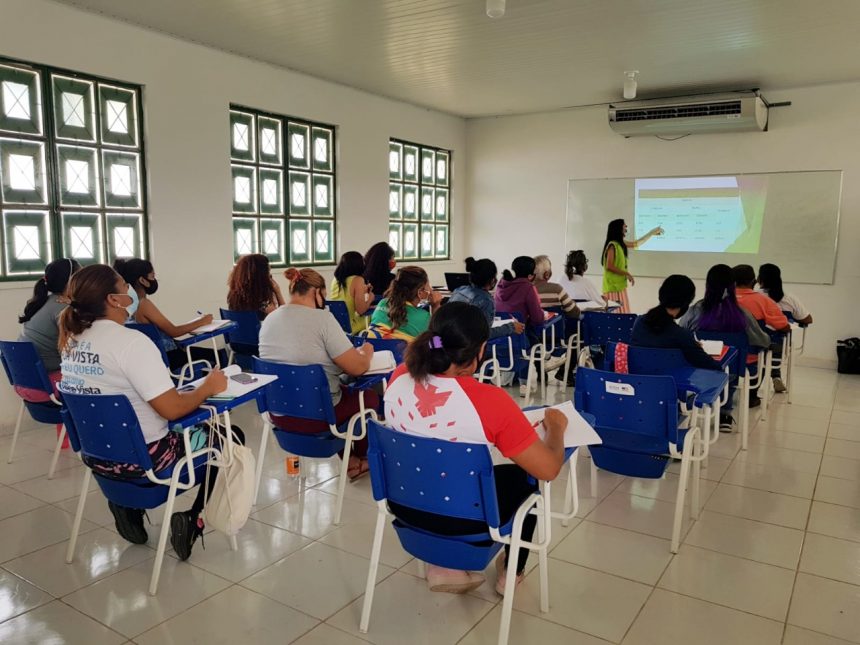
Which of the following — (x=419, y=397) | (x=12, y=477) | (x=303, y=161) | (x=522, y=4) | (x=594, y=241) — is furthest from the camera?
(x=594, y=241)

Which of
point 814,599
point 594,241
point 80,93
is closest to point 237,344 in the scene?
point 80,93

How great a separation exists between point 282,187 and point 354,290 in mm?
2065

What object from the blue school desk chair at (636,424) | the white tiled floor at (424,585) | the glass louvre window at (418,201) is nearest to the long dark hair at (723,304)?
the white tiled floor at (424,585)

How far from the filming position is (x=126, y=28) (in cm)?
504

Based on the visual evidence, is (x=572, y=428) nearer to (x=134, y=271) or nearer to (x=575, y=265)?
(x=134, y=271)

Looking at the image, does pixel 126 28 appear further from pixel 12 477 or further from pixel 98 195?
pixel 12 477

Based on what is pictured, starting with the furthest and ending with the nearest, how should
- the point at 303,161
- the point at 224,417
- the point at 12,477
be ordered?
the point at 303,161
the point at 12,477
the point at 224,417

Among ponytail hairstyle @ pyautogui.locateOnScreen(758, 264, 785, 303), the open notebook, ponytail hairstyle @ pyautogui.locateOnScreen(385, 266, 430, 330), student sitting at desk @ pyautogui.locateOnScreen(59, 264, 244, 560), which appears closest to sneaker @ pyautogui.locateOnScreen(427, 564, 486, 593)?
the open notebook

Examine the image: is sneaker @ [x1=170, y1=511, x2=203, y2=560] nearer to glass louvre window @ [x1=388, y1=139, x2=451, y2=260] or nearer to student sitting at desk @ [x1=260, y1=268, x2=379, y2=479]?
student sitting at desk @ [x1=260, y1=268, x2=379, y2=479]

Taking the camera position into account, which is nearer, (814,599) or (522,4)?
(814,599)

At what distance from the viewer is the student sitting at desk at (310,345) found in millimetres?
3066

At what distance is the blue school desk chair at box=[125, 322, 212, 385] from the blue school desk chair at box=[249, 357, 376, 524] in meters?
0.98

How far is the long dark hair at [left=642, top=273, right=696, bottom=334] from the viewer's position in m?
3.23

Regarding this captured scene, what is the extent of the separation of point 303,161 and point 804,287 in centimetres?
554
